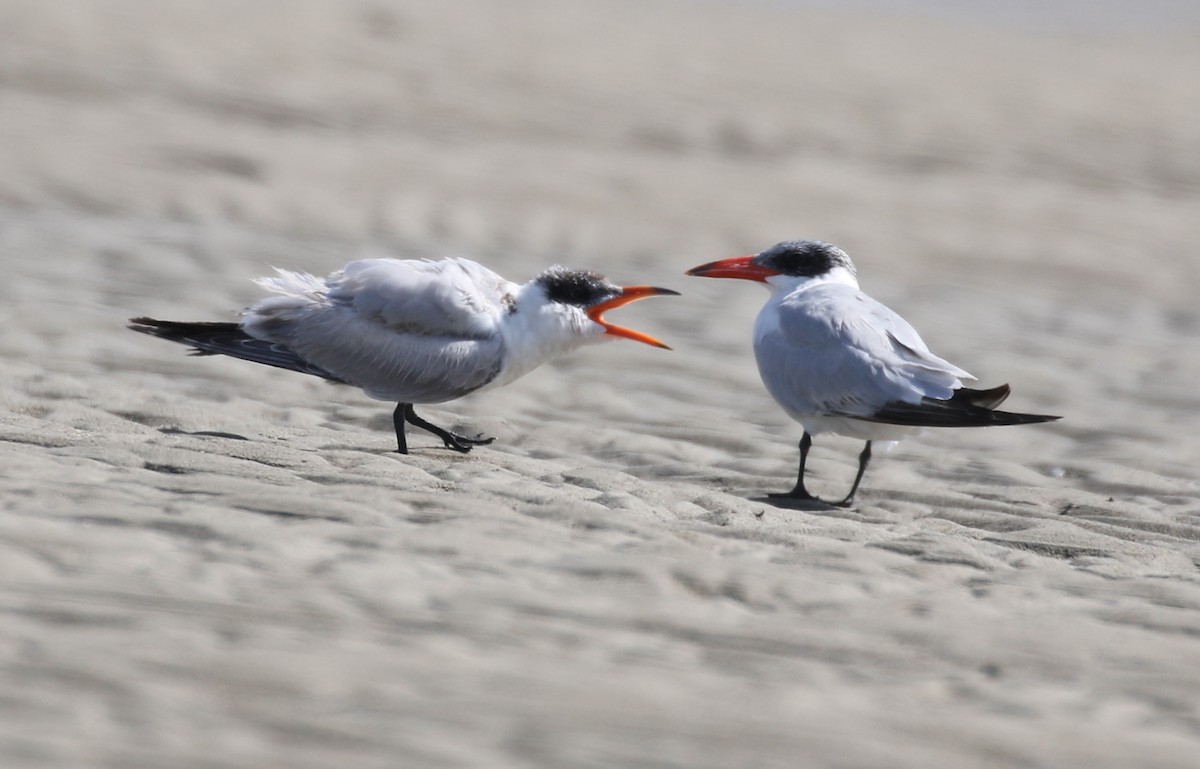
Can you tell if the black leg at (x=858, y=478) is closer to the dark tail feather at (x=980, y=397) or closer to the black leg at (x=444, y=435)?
the dark tail feather at (x=980, y=397)

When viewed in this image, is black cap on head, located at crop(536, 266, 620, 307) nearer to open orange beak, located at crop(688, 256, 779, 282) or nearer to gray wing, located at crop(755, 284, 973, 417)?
open orange beak, located at crop(688, 256, 779, 282)

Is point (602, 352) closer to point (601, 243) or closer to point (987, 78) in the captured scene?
point (601, 243)

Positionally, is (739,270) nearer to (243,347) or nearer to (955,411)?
(955,411)

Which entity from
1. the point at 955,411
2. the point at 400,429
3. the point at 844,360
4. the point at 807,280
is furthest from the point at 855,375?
the point at 400,429

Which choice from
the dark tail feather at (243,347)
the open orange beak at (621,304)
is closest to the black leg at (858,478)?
the open orange beak at (621,304)

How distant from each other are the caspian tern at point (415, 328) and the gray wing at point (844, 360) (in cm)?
41

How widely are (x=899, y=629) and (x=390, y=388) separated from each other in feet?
7.38

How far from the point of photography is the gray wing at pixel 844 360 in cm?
472

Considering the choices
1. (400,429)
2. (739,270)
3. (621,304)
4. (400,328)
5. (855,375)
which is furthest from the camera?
(739,270)

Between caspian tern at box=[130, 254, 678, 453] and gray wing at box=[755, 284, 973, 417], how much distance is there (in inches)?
16.2

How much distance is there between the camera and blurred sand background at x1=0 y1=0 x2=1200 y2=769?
2791 millimetres

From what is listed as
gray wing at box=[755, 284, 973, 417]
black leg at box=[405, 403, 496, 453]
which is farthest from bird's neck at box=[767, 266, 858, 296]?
black leg at box=[405, 403, 496, 453]

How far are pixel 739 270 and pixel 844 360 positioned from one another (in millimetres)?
771

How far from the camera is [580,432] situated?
5.51 meters
